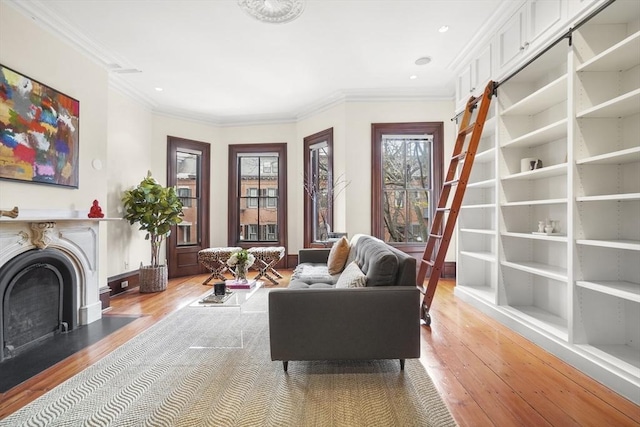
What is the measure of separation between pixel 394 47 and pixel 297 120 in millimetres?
2718

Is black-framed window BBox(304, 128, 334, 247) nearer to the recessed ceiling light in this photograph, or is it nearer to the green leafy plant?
the recessed ceiling light

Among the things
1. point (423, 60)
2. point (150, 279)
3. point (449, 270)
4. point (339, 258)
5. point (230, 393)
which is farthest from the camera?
point (449, 270)

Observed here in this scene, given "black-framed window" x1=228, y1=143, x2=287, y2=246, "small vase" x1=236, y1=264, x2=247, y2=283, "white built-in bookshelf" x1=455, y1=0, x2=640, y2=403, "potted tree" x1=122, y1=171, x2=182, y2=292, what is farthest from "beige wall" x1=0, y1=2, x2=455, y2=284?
"white built-in bookshelf" x1=455, y1=0, x2=640, y2=403

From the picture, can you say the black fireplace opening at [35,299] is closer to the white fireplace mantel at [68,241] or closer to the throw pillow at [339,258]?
the white fireplace mantel at [68,241]

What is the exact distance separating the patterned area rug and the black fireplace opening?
89cm

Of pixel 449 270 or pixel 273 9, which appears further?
pixel 449 270

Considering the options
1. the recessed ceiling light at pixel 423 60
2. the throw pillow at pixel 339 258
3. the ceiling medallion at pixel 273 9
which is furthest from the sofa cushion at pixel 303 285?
the recessed ceiling light at pixel 423 60

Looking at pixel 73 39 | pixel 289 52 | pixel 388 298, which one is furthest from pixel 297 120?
pixel 388 298

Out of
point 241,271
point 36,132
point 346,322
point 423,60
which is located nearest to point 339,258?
point 241,271

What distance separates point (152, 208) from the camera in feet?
15.0

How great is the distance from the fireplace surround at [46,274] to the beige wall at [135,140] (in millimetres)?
221

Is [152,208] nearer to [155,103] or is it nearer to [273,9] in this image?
[155,103]

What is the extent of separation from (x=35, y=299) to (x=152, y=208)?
1958 millimetres

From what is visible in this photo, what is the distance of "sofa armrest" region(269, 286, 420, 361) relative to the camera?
205 cm
